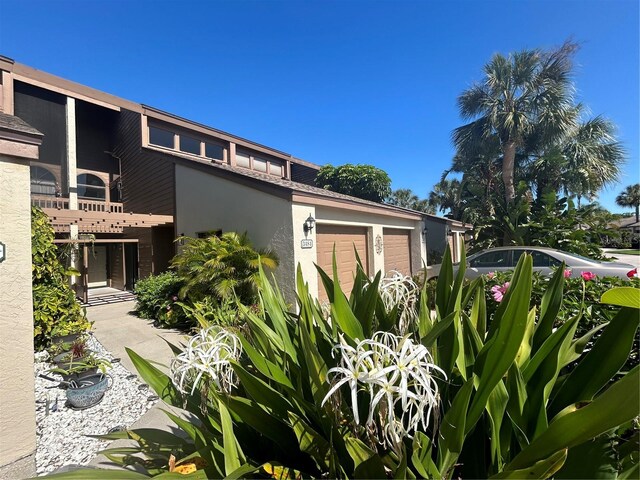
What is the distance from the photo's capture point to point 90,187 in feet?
47.2

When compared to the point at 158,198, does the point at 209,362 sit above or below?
below

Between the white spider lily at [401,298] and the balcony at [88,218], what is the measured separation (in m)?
11.4

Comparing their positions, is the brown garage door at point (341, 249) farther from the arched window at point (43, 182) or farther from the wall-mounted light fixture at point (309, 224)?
the arched window at point (43, 182)

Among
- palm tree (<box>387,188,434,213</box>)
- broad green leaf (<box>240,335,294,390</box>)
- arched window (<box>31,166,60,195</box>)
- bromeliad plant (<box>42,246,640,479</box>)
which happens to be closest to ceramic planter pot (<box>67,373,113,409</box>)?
bromeliad plant (<box>42,246,640,479</box>)

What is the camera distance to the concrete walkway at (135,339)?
11.4 ft

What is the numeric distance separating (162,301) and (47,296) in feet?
10.4

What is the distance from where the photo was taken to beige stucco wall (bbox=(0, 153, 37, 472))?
2.54 metres

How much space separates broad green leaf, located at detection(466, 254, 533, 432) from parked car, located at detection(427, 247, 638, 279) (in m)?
4.90

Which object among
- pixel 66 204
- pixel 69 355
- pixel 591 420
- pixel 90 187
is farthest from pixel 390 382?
pixel 90 187

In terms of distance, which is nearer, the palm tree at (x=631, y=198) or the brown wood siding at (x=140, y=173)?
the brown wood siding at (x=140, y=173)

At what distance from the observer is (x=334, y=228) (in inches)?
352

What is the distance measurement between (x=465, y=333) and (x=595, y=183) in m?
18.0

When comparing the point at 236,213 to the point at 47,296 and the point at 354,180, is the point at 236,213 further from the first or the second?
the point at 354,180

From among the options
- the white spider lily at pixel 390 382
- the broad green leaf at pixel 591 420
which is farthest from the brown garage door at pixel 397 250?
the white spider lily at pixel 390 382
